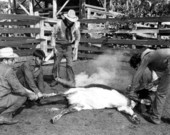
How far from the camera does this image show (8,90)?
3893 millimetres

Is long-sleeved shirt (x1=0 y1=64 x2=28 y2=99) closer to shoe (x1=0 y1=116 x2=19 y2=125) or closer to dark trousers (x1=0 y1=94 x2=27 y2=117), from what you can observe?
dark trousers (x1=0 y1=94 x2=27 y2=117)

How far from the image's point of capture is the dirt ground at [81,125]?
387 cm

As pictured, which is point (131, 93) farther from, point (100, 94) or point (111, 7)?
point (111, 7)

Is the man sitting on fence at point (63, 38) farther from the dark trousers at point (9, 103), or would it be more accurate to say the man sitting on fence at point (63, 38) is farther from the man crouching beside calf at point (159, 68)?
the man crouching beside calf at point (159, 68)

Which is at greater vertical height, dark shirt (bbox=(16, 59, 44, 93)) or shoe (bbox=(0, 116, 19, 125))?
dark shirt (bbox=(16, 59, 44, 93))

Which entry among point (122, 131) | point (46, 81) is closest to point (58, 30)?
point (46, 81)

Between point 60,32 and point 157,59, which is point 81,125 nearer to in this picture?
point 157,59

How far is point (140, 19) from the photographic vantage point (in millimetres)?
8203

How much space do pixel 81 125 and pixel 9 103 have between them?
1382 mm

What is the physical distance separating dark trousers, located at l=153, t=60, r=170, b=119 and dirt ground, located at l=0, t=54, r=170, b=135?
31 cm

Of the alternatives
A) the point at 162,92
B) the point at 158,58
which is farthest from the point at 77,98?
the point at 158,58

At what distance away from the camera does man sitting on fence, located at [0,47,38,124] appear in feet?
12.3

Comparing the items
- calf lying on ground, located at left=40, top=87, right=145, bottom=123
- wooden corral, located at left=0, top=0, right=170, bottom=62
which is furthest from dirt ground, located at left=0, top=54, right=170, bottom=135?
wooden corral, located at left=0, top=0, right=170, bottom=62

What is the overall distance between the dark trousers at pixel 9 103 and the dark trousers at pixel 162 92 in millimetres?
2545
